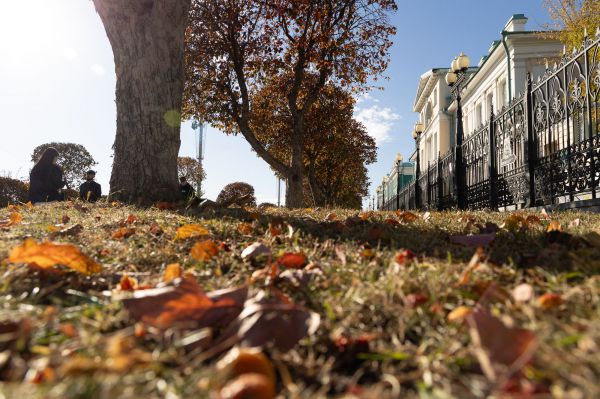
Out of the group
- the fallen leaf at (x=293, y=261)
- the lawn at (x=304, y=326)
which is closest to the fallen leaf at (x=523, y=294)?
the lawn at (x=304, y=326)

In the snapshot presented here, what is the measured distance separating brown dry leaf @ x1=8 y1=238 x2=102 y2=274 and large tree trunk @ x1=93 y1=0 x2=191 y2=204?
4634 mm

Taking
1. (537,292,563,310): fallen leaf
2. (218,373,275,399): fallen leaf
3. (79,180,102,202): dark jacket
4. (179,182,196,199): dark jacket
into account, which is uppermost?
(79,180,102,202): dark jacket

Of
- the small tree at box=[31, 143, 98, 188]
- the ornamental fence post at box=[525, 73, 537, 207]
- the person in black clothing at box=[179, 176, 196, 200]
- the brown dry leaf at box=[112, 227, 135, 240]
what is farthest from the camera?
the small tree at box=[31, 143, 98, 188]

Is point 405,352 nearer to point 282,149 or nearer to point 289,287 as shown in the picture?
point 289,287

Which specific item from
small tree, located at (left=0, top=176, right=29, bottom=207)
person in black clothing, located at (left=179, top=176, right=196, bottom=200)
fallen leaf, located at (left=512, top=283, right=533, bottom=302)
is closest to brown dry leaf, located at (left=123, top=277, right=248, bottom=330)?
fallen leaf, located at (left=512, top=283, right=533, bottom=302)

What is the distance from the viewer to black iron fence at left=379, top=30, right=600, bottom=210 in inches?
247

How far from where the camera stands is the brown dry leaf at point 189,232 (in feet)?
8.38

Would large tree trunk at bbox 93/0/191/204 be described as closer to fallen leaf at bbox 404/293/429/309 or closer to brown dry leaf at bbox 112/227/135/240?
brown dry leaf at bbox 112/227/135/240

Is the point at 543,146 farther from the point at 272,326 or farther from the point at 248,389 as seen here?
the point at 248,389

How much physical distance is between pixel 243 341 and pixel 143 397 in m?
0.27

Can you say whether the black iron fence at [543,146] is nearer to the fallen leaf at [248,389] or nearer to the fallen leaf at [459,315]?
the fallen leaf at [459,315]

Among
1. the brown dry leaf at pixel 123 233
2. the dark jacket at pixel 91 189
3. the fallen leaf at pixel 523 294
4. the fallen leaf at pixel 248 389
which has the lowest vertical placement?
the fallen leaf at pixel 248 389

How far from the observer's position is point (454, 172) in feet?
42.5

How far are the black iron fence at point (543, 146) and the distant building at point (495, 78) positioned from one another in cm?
529
